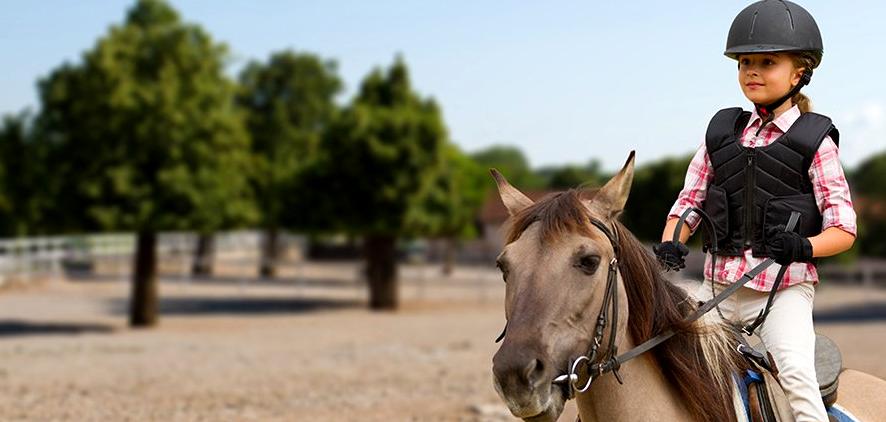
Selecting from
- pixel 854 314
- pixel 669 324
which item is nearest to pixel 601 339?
pixel 669 324

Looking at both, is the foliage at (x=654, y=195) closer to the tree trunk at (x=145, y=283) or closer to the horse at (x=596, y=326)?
the tree trunk at (x=145, y=283)

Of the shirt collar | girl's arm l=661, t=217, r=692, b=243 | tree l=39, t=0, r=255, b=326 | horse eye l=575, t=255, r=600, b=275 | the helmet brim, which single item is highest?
tree l=39, t=0, r=255, b=326

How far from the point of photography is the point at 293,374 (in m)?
14.1

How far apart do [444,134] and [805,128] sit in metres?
24.3

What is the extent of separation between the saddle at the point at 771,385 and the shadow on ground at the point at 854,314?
2317 cm

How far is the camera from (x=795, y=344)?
3395 millimetres

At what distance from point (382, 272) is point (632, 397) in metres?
25.9

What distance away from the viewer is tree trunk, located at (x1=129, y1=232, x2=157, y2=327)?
24.0m

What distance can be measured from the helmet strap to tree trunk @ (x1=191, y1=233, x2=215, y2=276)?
1536 inches

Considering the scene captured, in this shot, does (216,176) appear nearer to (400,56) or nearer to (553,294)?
(400,56)

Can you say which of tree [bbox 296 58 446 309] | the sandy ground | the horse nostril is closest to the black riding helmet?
the horse nostril

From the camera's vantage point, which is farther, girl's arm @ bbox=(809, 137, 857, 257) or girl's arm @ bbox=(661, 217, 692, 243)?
girl's arm @ bbox=(661, 217, 692, 243)

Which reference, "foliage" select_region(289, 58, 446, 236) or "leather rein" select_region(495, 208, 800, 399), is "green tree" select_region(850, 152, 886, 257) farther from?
"leather rein" select_region(495, 208, 800, 399)

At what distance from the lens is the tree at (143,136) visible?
71.5 ft
